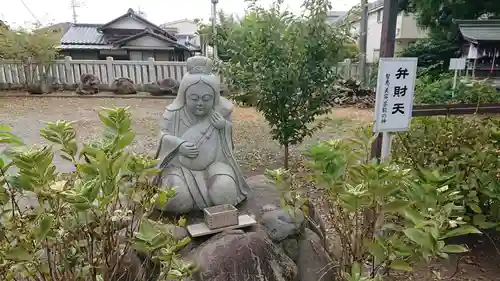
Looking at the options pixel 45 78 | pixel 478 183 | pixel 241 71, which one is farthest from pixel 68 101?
pixel 478 183

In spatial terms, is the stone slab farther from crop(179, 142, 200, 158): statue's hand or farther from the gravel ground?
the gravel ground

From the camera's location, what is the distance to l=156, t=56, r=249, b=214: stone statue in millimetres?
2709

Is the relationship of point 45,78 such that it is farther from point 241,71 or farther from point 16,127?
point 241,71

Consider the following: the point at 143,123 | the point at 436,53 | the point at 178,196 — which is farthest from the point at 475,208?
the point at 436,53

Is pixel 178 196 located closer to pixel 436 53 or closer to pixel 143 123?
pixel 143 123

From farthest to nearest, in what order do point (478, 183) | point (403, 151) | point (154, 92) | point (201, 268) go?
point (154, 92), point (403, 151), point (478, 183), point (201, 268)

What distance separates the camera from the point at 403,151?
3334 millimetres

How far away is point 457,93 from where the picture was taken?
9.05m

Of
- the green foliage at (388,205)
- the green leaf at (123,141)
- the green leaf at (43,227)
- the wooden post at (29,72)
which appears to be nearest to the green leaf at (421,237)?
the green foliage at (388,205)

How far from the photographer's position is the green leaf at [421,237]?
125 centimetres

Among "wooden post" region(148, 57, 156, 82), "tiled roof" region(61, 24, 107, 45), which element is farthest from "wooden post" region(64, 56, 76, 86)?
"tiled roof" region(61, 24, 107, 45)

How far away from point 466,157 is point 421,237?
1.79 metres

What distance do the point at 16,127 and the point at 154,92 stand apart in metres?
4.55

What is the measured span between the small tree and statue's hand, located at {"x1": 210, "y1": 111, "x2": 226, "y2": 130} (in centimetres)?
177
